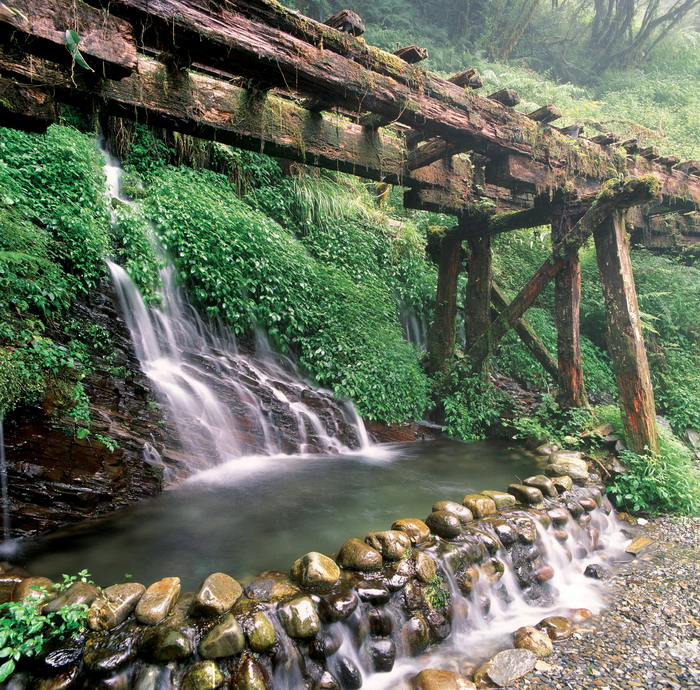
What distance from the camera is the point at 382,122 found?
4660 mm

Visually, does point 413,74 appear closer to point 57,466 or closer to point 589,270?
point 57,466

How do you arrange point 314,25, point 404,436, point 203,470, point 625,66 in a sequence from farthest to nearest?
1. point 625,66
2. point 404,436
3. point 203,470
4. point 314,25

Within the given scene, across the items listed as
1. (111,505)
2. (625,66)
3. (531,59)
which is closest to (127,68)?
(111,505)

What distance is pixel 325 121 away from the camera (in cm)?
468

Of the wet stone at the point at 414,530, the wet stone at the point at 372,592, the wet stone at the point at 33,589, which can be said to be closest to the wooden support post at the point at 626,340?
the wet stone at the point at 414,530

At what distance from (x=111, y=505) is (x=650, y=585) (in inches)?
199

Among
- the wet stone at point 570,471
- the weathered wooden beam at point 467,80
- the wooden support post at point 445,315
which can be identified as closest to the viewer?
the weathered wooden beam at point 467,80

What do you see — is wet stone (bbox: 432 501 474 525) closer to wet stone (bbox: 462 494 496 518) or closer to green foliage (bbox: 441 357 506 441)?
wet stone (bbox: 462 494 496 518)

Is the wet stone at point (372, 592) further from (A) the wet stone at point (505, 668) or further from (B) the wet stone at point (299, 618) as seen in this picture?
(A) the wet stone at point (505, 668)

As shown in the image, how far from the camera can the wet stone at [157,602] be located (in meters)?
2.67

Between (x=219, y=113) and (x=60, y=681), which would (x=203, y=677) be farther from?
(x=219, y=113)

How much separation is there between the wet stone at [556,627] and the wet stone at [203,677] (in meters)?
2.39

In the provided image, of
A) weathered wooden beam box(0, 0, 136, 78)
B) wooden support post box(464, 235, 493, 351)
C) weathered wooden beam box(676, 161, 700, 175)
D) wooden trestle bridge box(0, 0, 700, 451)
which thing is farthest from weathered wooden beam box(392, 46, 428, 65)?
weathered wooden beam box(676, 161, 700, 175)

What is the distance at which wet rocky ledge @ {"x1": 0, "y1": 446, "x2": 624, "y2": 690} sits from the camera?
2492mm
